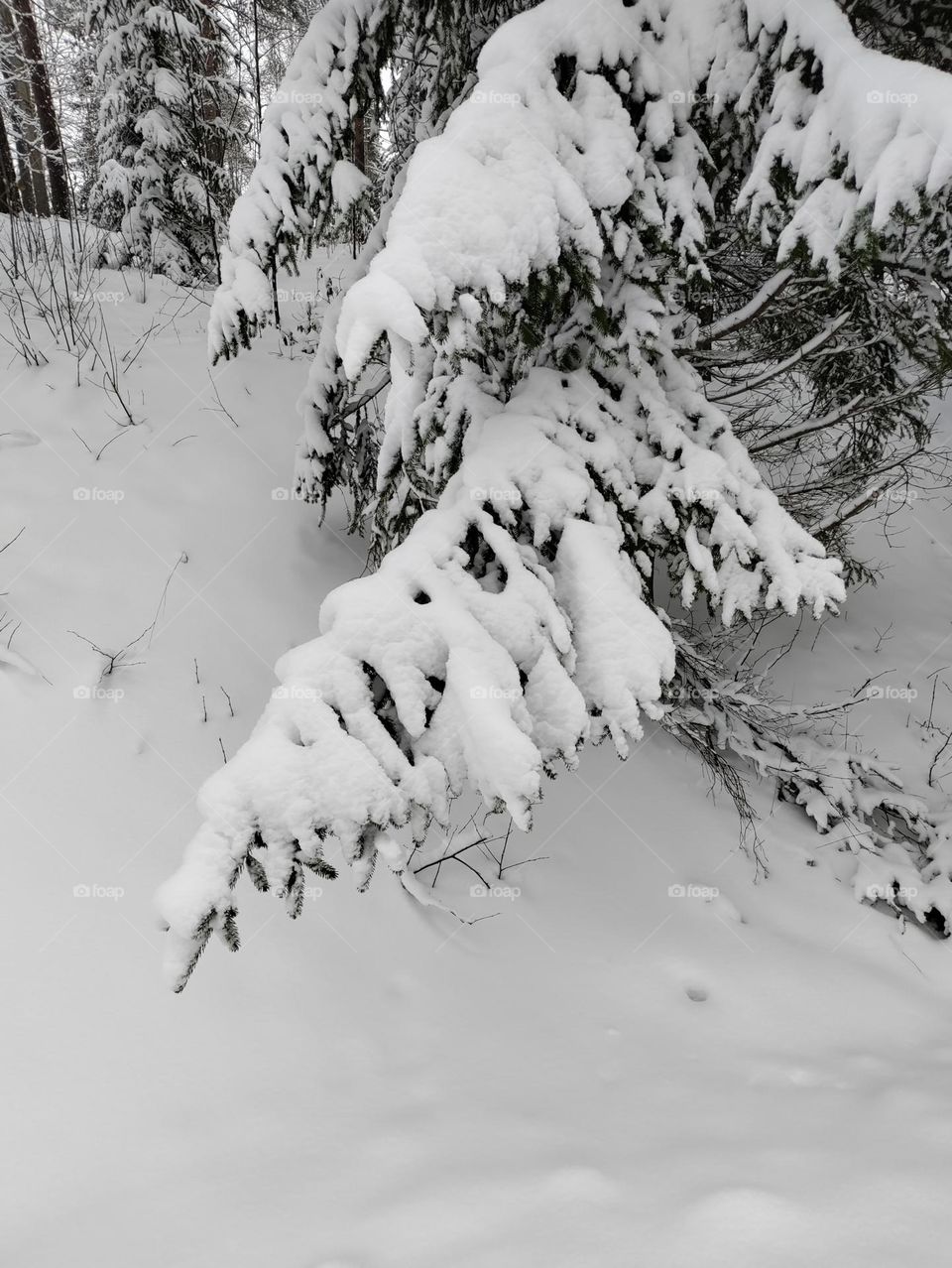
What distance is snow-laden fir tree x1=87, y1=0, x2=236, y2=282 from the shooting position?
25.9ft

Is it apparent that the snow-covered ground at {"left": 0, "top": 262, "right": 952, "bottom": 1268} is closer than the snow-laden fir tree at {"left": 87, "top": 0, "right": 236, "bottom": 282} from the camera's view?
Yes

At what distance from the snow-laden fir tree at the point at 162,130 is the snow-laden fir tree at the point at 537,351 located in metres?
6.28

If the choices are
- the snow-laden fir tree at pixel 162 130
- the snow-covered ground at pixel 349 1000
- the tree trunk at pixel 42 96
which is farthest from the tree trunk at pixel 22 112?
the snow-covered ground at pixel 349 1000

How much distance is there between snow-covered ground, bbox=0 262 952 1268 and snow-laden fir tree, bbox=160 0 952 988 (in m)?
0.89

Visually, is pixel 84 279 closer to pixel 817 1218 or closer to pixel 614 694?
pixel 614 694

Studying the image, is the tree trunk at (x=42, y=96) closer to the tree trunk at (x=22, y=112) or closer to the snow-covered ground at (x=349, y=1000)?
the tree trunk at (x=22, y=112)

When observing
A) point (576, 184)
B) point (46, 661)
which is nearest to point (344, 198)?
point (576, 184)

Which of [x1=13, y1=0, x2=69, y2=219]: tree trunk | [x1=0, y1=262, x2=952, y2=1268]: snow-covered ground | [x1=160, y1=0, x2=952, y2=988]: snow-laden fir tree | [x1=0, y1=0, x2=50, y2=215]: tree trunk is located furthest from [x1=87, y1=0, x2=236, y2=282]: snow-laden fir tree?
[x1=160, y1=0, x2=952, y2=988]: snow-laden fir tree

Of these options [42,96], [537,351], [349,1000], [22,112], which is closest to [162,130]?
[22,112]

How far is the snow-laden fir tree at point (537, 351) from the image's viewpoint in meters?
1.93

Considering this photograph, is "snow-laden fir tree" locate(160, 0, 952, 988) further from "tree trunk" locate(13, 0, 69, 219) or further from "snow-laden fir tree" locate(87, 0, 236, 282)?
"tree trunk" locate(13, 0, 69, 219)

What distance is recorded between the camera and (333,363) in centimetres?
379

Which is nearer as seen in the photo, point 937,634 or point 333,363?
point 333,363

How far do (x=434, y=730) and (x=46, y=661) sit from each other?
225 cm
